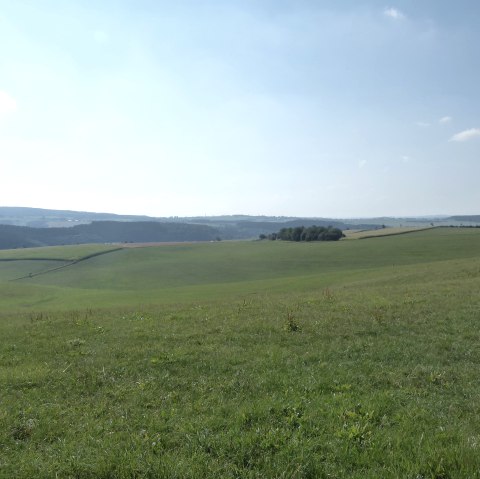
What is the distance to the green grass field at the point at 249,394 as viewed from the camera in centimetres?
687

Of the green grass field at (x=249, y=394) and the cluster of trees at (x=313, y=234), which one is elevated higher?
the cluster of trees at (x=313, y=234)

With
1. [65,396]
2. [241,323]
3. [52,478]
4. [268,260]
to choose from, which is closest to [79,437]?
[52,478]

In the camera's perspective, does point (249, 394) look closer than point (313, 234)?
Yes

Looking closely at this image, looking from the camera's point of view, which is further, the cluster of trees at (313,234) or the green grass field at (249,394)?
the cluster of trees at (313,234)

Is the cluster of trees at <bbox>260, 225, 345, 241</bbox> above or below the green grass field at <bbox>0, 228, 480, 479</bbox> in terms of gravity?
above

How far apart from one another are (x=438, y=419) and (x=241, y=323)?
10271 mm

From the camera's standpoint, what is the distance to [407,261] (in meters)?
77.6

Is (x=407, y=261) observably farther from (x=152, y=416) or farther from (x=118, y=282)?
(x=152, y=416)

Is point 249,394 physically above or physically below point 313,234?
below

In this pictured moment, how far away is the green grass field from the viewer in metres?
6.87

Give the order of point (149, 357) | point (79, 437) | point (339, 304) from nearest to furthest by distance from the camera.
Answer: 1. point (79, 437)
2. point (149, 357)
3. point (339, 304)

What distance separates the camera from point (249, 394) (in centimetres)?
970

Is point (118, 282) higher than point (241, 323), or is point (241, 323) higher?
point (241, 323)

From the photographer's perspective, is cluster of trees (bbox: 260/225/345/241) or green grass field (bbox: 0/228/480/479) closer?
green grass field (bbox: 0/228/480/479)
